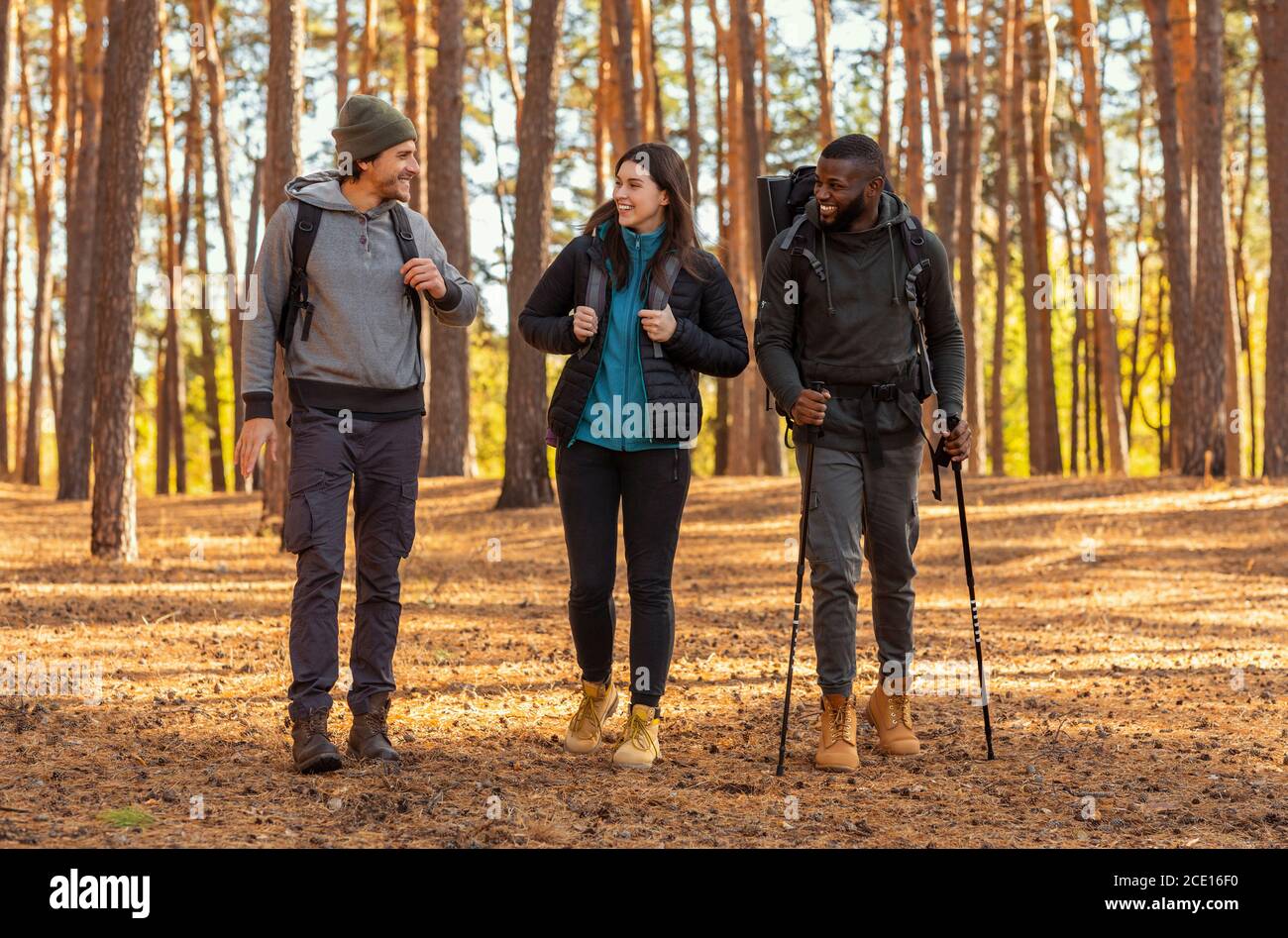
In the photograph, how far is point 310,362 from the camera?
5125 mm

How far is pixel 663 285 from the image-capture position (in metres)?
5.37

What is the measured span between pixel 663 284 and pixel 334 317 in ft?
4.16

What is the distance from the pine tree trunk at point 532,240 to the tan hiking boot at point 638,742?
432 inches

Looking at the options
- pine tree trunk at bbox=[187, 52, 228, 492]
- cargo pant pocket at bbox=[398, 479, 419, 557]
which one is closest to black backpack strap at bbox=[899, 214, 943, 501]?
cargo pant pocket at bbox=[398, 479, 419, 557]

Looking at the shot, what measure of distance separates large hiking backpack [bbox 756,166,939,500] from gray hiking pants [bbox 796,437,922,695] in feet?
0.62

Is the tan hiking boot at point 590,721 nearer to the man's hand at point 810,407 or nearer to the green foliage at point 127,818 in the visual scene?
the man's hand at point 810,407

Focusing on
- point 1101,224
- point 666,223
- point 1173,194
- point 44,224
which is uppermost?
point 44,224

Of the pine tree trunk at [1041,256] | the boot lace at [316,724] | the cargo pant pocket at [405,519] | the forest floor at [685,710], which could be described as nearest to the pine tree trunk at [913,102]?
the pine tree trunk at [1041,256]

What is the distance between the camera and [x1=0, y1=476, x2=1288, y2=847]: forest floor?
15.0ft

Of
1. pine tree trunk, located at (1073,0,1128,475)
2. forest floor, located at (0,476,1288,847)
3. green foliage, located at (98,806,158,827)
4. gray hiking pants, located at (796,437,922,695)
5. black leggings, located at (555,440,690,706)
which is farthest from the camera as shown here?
pine tree trunk, located at (1073,0,1128,475)

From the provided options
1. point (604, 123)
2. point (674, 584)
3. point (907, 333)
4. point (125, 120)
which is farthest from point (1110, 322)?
point (907, 333)

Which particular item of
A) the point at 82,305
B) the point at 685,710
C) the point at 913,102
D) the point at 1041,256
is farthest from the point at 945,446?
the point at 1041,256

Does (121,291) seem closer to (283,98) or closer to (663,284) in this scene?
(283,98)

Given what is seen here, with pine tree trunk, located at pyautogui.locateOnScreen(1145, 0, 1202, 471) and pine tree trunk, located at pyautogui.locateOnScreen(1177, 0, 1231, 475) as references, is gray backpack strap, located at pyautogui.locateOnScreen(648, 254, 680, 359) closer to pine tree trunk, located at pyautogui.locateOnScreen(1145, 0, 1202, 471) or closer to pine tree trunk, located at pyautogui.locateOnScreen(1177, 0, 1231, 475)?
pine tree trunk, located at pyautogui.locateOnScreen(1177, 0, 1231, 475)
